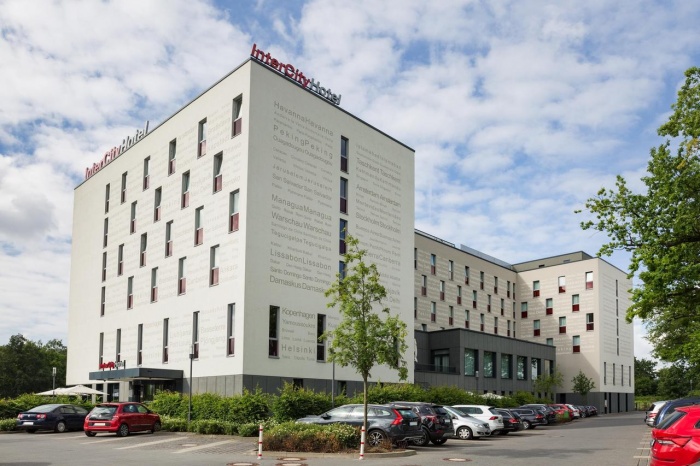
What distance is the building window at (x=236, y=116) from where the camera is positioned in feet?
120

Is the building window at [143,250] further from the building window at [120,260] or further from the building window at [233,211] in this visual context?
the building window at [233,211]

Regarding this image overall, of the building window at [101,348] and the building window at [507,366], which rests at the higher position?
the building window at [101,348]

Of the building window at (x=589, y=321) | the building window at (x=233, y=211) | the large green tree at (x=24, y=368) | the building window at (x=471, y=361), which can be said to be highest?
the building window at (x=233, y=211)

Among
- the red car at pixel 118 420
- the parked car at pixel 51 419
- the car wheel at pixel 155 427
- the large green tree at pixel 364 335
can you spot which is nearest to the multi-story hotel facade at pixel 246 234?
the car wheel at pixel 155 427

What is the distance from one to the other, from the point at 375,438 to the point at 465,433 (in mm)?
9308

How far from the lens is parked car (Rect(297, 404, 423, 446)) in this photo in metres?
23.4

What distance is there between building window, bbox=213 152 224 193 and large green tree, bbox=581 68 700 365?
1835cm

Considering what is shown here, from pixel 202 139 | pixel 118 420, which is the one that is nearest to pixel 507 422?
pixel 118 420

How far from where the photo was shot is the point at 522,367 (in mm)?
67875

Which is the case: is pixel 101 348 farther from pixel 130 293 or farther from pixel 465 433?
pixel 465 433

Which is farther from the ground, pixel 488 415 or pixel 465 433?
pixel 488 415

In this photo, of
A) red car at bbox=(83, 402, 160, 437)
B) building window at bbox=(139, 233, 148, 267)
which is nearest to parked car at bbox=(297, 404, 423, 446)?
red car at bbox=(83, 402, 160, 437)

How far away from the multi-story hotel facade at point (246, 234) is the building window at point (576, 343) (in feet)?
122

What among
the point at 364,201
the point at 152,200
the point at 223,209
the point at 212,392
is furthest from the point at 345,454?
the point at 152,200
